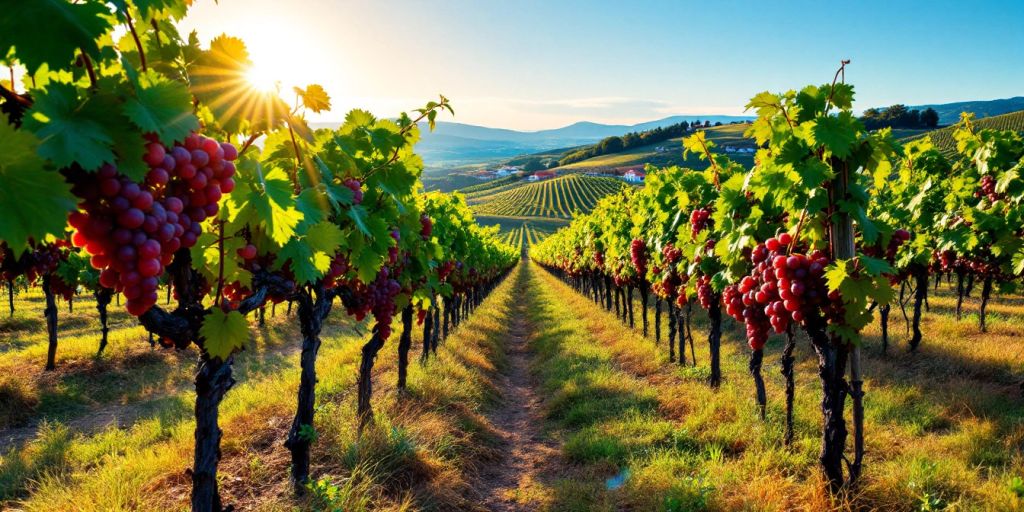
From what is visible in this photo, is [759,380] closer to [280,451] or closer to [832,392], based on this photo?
[832,392]

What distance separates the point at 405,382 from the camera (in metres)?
9.35

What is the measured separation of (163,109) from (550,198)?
Result: 429ft

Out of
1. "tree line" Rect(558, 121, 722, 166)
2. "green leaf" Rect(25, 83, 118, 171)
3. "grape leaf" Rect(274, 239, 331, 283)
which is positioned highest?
"tree line" Rect(558, 121, 722, 166)

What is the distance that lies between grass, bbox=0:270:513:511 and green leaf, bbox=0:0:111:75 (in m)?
4.45

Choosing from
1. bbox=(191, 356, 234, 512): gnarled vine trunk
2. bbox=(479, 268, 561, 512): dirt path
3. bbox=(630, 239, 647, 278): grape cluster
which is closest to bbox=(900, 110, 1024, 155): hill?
bbox=(630, 239, 647, 278): grape cluster

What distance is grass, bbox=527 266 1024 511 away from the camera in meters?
5.13

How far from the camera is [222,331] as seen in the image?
2.82m

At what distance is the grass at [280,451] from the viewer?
5.09m

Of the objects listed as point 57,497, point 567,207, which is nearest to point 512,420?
point 57,497

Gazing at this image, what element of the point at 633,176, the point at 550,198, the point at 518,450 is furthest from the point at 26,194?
the point at 633,176

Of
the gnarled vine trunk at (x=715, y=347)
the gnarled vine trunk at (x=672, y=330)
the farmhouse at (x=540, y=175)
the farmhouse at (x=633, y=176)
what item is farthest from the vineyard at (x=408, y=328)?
the farmhouse at (x=540, y=175)

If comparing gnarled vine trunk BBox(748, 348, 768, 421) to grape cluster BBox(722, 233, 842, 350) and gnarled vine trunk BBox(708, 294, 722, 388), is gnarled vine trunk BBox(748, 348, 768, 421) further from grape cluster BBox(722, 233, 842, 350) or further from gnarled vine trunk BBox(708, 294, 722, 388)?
grape cluster BBox(722, 233, 842, 350)

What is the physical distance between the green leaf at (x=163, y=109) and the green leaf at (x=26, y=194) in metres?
0.32

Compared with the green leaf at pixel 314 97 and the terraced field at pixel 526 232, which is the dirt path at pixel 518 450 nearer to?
the green leaf at pixel 314 97
